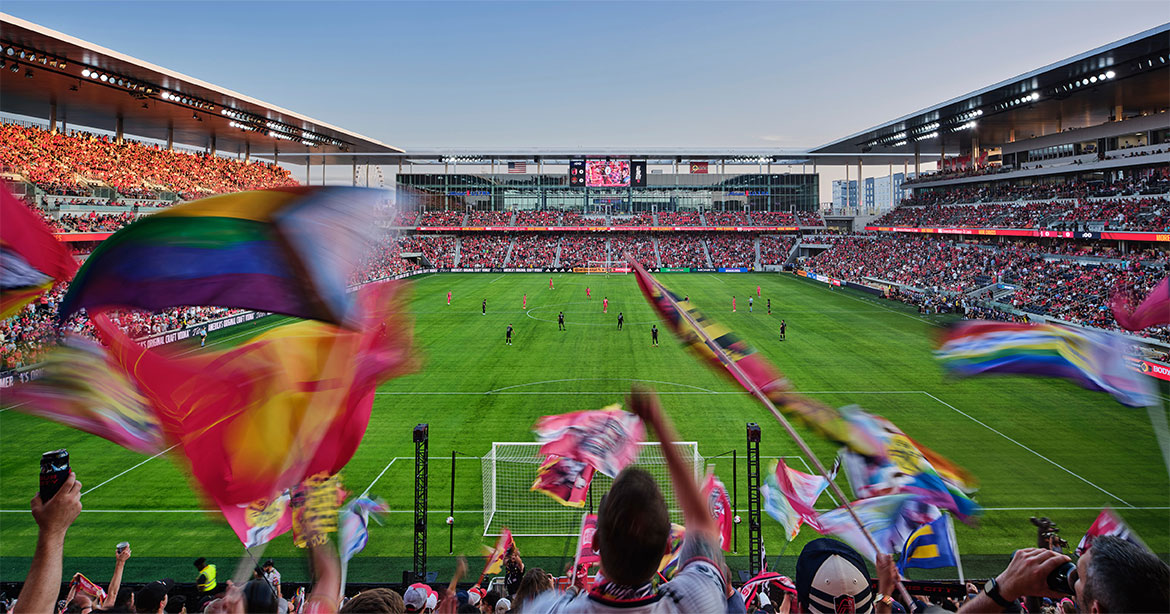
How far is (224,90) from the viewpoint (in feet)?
139

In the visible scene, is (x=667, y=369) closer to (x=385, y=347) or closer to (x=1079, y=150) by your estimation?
(x=385, y=347)

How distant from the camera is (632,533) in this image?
7.01 feet

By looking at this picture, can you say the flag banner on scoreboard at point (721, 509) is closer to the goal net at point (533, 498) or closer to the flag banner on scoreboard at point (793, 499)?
the goal net at point (533, 498)

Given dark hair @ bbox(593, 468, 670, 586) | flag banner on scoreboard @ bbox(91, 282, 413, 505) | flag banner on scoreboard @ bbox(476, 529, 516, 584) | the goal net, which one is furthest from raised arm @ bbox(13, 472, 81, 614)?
the goal net

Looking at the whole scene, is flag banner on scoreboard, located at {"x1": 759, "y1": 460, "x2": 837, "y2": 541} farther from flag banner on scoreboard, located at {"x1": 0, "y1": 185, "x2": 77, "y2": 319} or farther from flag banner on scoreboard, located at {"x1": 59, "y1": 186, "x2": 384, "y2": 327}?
flag banner on scoreboard, located at {"x1": 0, "y1": 185, "x2": 77, "y2": 319}

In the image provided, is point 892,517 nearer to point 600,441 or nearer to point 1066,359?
point 1066,359

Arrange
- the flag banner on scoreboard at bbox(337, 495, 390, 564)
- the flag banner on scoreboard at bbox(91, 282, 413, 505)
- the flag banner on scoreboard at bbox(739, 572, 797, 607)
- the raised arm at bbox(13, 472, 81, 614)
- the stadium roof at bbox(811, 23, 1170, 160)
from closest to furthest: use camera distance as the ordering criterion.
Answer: the raised arm at bbox(13, 472, 81, 614) → the flag banner on scoreboard at bbox(91, 282, 413, 505) → the flag banner on scoreboard at bbox(739, 572, 797, 607) → the flag banner on scoreboard at bbox(337, 495, 390, 564) → the stadium roof at bbox(811, 23, 1170, 160)

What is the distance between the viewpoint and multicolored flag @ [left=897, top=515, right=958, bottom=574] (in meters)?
8.67

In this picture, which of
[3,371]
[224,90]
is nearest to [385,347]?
[3,371]

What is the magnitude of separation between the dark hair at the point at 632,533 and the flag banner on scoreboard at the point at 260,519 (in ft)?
11.4

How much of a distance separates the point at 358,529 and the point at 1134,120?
59.3m

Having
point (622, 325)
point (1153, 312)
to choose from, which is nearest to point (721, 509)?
point (1153, 312)

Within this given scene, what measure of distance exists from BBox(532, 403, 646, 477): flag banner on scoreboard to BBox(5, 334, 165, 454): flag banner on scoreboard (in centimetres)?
666

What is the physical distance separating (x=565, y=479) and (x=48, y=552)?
443 inches
